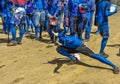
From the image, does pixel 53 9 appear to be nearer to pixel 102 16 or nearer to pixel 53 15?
pixel 53 15

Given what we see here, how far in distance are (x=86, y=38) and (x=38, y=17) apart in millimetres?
2070

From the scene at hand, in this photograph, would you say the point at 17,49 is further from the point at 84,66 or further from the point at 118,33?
the point at 118,33

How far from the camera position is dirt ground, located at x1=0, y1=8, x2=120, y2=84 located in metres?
8.41

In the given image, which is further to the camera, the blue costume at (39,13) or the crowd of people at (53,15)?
the blue costume at (39,13)

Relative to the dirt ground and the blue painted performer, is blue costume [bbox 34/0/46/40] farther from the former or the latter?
the blue painted performer

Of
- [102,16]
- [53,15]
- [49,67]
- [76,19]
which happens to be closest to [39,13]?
[53,15]

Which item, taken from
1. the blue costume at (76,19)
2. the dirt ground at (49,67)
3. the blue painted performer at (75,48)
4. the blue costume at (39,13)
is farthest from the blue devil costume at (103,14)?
the blue costume at (39,13)

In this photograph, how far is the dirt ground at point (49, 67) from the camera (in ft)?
27.6

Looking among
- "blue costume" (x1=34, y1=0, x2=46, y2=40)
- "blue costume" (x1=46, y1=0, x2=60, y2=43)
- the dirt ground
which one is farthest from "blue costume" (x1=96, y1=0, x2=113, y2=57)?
"blue costume" (x1=34, y1=0, x2=46, y2=40)

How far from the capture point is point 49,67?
31.0 ft

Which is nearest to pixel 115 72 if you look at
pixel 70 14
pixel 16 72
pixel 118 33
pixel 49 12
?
pixel 16 72

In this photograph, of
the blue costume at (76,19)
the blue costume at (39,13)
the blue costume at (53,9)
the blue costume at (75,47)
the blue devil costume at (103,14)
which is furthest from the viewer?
the blue costume at (39,13)

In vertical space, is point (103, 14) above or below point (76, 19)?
above

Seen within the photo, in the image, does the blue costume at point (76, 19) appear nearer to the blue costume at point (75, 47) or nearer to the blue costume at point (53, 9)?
the blue costume at point (53, 9)
